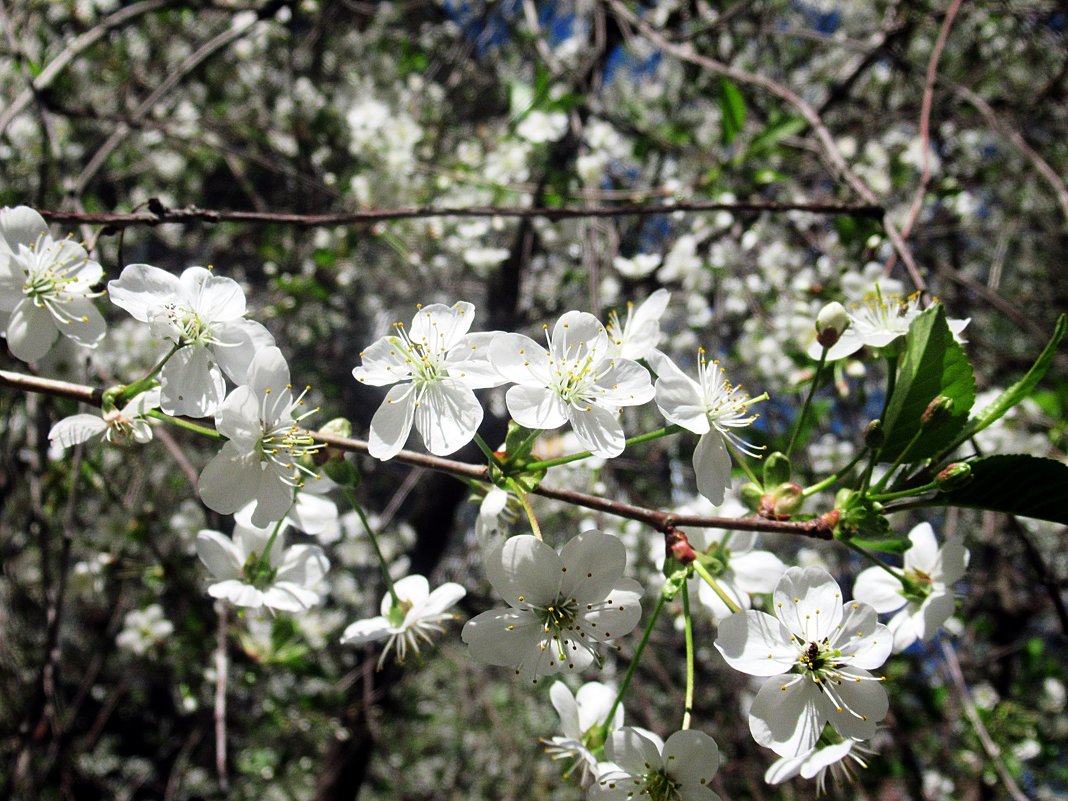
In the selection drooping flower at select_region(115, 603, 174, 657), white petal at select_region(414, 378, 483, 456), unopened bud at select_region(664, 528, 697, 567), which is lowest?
drooping flower at select_region(115, 603, 174, 657)

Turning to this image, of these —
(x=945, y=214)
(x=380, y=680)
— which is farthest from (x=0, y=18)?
(x=945, y=214)

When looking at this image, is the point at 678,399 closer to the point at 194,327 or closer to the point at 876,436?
the point at 876,436

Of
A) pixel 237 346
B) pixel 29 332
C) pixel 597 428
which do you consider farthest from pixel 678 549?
pixel 29 332

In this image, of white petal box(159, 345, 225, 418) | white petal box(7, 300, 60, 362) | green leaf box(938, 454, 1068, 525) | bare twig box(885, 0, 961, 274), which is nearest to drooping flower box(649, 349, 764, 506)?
green leaf box(938, 454, 1068, 525)

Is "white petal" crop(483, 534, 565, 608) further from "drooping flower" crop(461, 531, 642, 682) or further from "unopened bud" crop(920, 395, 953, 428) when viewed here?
"unopened bud" crop(920, 395, 953, 428)

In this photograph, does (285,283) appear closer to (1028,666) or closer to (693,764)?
(693,764)

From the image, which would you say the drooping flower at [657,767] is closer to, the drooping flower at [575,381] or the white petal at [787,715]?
the white petal at [787,715]
